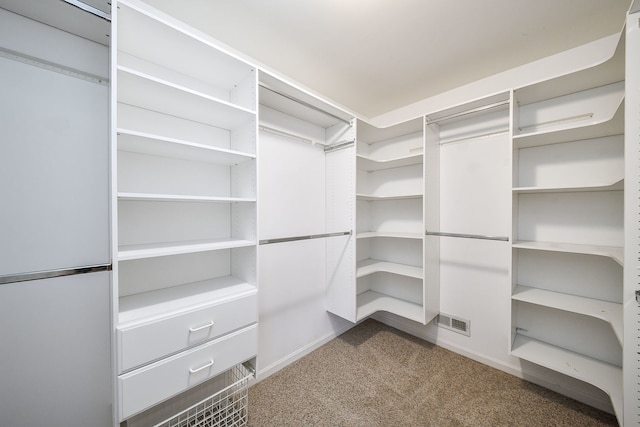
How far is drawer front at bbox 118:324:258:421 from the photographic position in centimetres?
104

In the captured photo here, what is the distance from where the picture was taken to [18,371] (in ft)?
3.71

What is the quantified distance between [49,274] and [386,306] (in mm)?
2643

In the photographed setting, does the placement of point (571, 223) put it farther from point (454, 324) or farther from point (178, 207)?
point (178, 207)

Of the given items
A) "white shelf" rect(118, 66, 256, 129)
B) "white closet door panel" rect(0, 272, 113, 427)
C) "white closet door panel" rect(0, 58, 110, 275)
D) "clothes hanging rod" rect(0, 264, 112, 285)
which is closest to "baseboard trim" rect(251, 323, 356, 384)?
"white closet door panel" rect(0, 272, 113, 427)

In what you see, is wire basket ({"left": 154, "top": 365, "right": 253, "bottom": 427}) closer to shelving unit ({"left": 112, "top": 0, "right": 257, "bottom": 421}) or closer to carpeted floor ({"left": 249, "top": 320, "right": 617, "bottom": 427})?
carpeted floor ({"left": 249, "top": 320, "right": 617, "bottom": 427})

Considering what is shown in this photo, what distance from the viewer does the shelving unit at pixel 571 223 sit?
155cm

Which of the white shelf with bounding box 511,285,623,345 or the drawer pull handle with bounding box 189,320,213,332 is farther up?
the drawer pull handle with bounding box 189,320,213,332

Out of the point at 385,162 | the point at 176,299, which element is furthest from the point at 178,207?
the point at 385,162

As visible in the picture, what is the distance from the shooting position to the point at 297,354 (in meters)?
2.21

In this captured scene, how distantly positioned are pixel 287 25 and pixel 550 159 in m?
2.27

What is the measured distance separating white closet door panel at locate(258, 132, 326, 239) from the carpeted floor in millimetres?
1252

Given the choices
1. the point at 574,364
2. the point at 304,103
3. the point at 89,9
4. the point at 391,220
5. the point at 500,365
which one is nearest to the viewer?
the point at 89,9

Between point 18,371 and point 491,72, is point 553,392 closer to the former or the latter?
point 491,72

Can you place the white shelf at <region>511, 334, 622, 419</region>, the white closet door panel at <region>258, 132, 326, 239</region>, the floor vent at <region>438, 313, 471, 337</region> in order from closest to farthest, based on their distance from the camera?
the white shelf at <region>511, 334, 622, 419</region> → the white closet door panel at <region>258, 132, 326, 239</region> → the floor vent at <region>438, 313, 471, 337</region>
